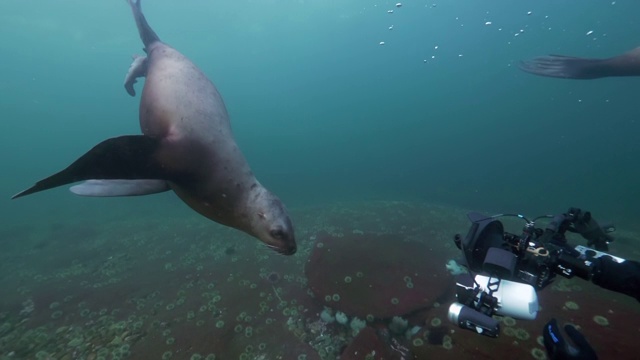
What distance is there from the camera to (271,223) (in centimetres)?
311

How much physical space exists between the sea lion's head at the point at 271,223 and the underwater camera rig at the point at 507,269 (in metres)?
1.61

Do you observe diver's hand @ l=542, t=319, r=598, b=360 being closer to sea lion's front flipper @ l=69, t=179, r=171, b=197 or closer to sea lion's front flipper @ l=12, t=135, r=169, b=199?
sea lion's front flipper @ l=12, t=135, r=169, b=199

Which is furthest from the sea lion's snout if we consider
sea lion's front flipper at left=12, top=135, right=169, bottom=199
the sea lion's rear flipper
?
the sea lion's rear flipper

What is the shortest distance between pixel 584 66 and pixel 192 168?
7614 mm

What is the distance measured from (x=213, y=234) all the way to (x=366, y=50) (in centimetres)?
9668

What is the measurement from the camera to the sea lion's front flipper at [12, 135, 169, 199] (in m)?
2.45

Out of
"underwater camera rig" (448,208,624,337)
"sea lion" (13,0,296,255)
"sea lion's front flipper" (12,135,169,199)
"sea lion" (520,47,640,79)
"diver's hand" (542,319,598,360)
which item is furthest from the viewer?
"sea lion" (520,47,640,79)

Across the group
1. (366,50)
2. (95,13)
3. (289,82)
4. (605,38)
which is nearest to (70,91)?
(289,82)

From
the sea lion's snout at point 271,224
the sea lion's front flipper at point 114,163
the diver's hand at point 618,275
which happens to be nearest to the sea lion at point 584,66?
the diver's hand at point 618,275

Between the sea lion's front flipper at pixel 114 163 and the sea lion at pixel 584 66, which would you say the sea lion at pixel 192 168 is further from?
the sea lion at pixel 584 66

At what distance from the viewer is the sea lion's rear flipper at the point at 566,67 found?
20.4 ft

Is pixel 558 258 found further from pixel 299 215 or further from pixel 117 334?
pixel 299 215

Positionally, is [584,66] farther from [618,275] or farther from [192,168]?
[192,168]

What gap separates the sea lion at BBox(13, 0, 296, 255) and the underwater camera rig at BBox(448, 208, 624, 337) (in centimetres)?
165
